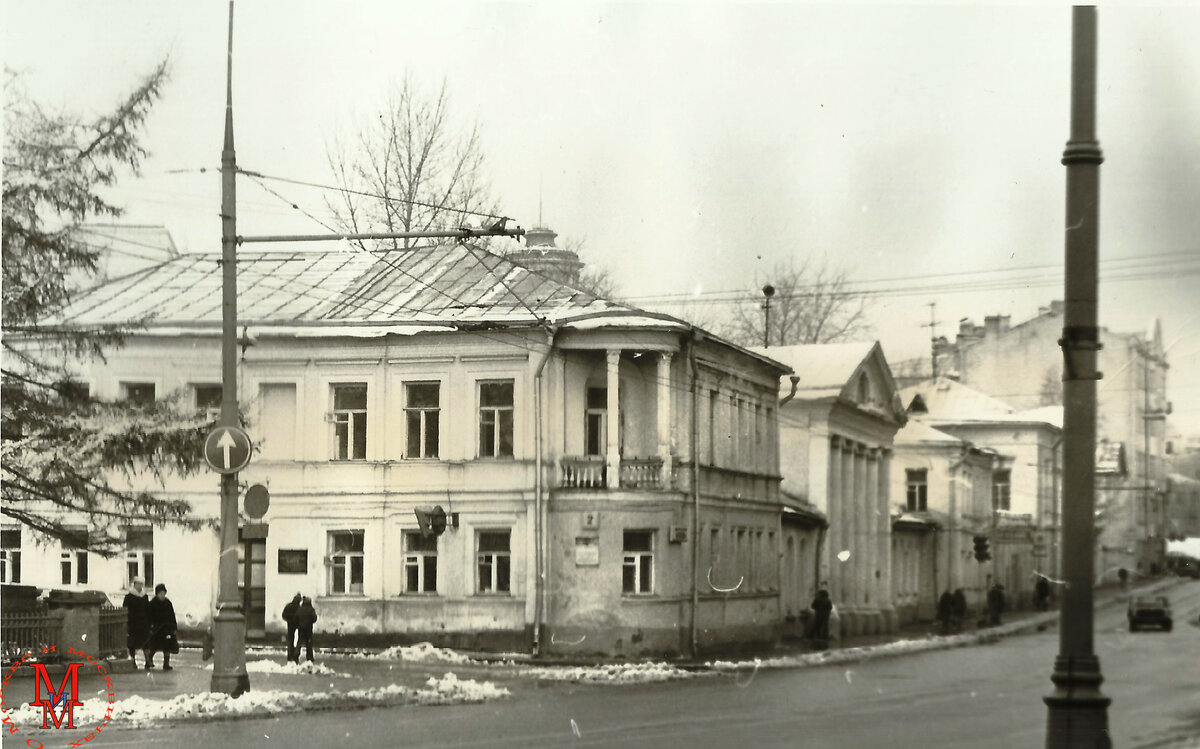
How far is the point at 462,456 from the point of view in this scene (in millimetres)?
11820

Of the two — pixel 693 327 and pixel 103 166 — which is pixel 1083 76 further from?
pixel 103 166

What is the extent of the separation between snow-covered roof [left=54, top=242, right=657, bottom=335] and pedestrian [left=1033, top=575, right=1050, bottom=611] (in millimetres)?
3243

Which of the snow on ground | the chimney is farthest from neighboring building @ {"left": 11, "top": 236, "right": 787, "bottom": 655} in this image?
the snow on ground

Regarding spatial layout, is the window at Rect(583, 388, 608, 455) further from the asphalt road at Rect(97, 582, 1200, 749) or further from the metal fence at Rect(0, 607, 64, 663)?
the metal fence at Rect(0, 607, 64, 663)

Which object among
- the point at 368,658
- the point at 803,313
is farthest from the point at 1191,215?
the point at 368,658

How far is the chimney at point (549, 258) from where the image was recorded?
460 inches

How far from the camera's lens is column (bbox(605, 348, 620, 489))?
1135 centimetres

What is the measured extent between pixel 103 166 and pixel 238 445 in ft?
8.58

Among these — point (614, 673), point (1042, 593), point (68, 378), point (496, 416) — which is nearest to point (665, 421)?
point (496, 416)

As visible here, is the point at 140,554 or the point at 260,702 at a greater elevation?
the point at 140,554

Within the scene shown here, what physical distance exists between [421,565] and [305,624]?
118cm

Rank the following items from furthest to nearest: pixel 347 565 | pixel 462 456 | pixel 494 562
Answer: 1. pixel 347 565
2. pixel 462 456
3. pixel 494 562

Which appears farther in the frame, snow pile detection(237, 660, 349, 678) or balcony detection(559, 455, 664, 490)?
snow pile detection(237, 660, 349, 678)

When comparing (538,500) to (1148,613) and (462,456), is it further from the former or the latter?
(1148,613)
